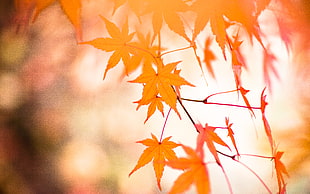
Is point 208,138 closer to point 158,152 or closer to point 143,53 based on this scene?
point 158,152

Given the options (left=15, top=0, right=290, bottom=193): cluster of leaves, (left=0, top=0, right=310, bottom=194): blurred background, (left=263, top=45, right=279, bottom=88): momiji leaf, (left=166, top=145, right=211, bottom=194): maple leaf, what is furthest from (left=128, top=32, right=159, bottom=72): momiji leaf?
(left=263, top=45, right=279, bottom=88): momiji leaf

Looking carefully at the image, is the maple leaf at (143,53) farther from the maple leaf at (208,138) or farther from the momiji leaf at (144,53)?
the maple leaf at (208,138)

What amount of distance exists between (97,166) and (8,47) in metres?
0.35

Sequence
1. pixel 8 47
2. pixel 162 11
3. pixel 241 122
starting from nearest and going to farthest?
pixel 162 11
pixel 8 47
pixel 241 122

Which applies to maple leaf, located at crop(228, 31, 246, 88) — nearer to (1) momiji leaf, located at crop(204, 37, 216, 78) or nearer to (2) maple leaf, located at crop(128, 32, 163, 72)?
(1) momiji leaf, located at crop(204, 37, 216, 78)

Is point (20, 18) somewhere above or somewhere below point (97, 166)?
above

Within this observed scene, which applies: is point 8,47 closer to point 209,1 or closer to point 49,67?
point 49,67

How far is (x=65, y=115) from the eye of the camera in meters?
0.92

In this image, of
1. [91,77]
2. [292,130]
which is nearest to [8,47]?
[91,77]

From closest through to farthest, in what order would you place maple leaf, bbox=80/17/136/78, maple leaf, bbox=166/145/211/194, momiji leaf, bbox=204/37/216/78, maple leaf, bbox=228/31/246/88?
maple leaf, bbox=166/145/211/194, maple leaf, bbox=80/17/136/78, maple leaf, bbox=228/31/246/88, momiji leaf, bbox=204/37/216/78

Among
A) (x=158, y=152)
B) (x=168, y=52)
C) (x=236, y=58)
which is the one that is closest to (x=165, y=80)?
(x=168, y=52)

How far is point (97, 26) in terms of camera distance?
934 millimetres

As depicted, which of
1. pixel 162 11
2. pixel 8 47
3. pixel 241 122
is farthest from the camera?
pixel 241 122

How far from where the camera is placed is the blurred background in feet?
2.93
